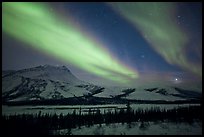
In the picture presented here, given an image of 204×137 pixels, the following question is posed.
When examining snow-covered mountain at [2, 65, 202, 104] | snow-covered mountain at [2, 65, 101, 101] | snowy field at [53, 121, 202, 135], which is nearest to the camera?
snowy field at [53, 121, 202, 135]

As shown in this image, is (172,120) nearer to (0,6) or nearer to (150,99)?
(150,99)

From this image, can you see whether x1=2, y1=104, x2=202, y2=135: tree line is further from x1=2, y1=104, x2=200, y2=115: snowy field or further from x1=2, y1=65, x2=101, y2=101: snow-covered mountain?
x1=2, y1=65, x2=101, y2=101: snow-covered mountain

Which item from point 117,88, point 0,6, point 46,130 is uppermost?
point 0,6

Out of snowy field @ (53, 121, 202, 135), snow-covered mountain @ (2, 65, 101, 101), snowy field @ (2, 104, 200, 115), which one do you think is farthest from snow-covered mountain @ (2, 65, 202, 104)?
snowy field @ (53, 121, 202, 135)

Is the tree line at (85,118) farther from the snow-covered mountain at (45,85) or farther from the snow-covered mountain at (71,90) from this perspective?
the snow-covered mountain at (45,85)

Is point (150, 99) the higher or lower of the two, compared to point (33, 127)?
higher

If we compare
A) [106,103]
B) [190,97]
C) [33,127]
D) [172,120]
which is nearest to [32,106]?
[33,127]

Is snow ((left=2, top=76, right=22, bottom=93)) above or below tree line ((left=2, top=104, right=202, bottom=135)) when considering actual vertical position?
above
